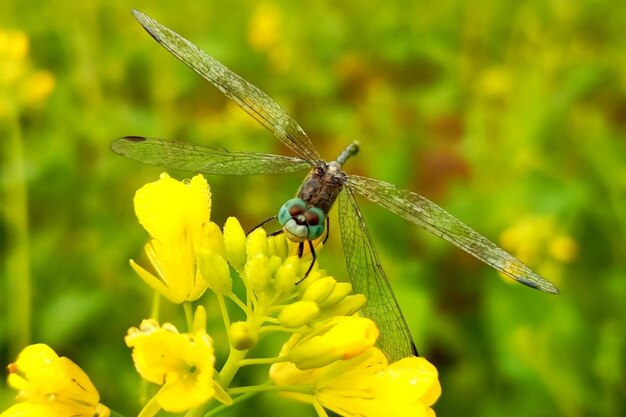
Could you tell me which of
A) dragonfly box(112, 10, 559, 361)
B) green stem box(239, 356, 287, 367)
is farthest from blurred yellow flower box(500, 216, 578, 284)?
green stem box(239, 356, 287, 367)

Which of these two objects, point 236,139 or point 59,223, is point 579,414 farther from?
point 59,223

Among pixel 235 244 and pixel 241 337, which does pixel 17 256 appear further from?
pixel 241 337

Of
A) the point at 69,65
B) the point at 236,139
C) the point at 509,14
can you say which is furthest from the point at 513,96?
the point at 69,65

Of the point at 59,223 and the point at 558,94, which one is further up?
the point at 558,94

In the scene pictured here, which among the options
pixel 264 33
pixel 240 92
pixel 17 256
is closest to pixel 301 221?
pixel 240 92

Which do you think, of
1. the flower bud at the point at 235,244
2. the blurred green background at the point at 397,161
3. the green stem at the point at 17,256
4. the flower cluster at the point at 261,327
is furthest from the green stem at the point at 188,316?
the green stem at the point at 17,256

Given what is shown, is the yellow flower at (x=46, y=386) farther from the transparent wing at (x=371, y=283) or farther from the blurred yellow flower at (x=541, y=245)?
the blurred yellow flower at (x=541, y=245)
